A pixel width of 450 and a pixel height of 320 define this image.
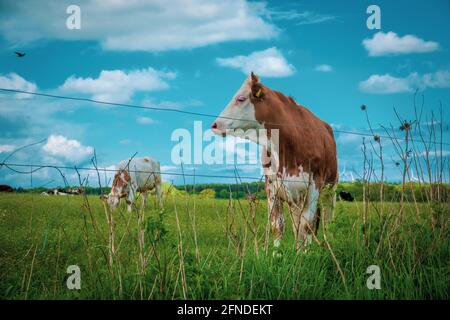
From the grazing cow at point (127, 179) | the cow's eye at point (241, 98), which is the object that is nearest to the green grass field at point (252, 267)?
the cow's eye at point (241, 98)

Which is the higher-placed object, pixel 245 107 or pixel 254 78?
pixel 254 78

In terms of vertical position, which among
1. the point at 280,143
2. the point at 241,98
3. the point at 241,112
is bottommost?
the point at 280,143

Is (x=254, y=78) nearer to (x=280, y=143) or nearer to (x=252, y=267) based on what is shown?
(x=280, y=143)

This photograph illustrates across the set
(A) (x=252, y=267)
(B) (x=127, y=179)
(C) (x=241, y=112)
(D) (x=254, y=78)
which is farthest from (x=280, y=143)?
(B) (x=127, y=179)

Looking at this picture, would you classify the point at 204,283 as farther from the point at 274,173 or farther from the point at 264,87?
the point at 264,87

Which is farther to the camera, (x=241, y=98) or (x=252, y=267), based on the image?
(x=241, y=98)

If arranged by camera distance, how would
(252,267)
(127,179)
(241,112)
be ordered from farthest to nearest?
(127,179), (241,112), (252,267)

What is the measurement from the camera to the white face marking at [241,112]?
691cm

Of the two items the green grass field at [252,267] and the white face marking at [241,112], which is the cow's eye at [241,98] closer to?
the white face marking at [241,112]

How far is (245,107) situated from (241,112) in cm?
10

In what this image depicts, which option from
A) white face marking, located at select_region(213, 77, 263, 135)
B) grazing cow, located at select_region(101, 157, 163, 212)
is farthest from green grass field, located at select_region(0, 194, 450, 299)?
grazing cow, located at select_region(101, 157, 163, 212)

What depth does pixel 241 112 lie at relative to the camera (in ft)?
23.0

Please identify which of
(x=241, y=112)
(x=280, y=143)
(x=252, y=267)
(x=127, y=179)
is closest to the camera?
(x=252, y=267)
